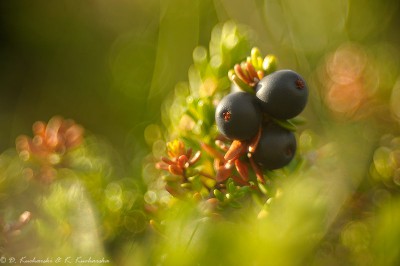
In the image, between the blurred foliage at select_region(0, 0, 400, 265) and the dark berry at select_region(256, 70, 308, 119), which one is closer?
the blurred foliage at select_region(0, 0, 400, 265)

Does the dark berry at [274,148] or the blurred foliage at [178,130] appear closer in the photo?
the blurred foliage at [178,130]

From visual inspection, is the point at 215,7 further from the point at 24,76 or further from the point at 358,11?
the point at 24,76

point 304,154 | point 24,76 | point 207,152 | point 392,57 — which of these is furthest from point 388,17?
point 24,76

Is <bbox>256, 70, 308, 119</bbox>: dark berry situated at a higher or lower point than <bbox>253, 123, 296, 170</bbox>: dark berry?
higher

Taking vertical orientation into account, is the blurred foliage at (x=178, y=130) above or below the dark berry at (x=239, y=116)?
below
